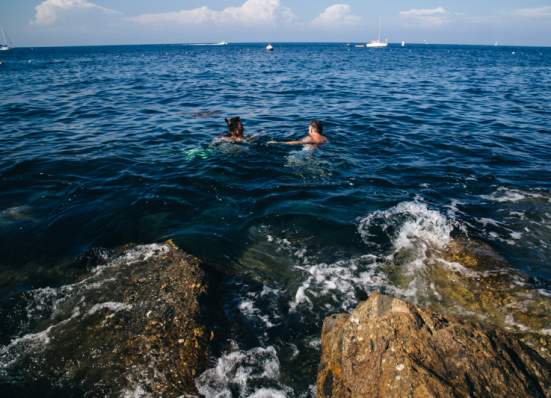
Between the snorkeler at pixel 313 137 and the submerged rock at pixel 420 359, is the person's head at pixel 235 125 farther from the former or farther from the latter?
the submerged rock at pixel 420 359

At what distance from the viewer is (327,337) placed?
3385mm

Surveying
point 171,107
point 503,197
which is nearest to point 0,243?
point 503,197

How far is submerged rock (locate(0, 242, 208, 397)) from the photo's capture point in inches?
135

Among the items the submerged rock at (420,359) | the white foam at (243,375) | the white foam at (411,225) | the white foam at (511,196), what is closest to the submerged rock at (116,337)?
the white foam at (243,375)

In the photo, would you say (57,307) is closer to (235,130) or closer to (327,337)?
(327,337)

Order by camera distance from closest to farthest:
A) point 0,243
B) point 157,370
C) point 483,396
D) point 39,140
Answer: point 483,396 < point 157,370 < point 0,243 < point 39,140

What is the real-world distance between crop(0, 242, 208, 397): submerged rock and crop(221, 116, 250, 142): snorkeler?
6.72 m

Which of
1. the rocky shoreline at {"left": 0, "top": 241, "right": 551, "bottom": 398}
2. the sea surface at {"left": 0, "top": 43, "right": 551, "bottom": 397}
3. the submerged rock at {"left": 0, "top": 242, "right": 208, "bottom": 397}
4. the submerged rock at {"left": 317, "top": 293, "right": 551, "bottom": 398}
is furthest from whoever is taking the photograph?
the sea surface at {"left": 0, "top": 43, "right": 551, "bottom": 397}

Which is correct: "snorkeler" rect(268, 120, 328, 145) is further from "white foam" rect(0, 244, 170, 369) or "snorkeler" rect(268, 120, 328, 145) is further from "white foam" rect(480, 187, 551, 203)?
"white foam" rect(0, 244, 170, 369)

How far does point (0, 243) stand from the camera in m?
6.02

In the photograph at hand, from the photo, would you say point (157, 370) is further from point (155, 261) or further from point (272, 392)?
point (155, 261)

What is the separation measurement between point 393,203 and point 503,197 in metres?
2.76

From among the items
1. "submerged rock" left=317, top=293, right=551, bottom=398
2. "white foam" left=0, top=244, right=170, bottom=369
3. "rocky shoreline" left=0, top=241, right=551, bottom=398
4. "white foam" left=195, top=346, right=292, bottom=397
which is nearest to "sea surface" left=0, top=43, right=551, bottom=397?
"white foam" left=195, top=346, right=292, bottom=397

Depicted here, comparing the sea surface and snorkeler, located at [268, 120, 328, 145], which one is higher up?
snorkeler, located at [268, 120, 328, 145]
